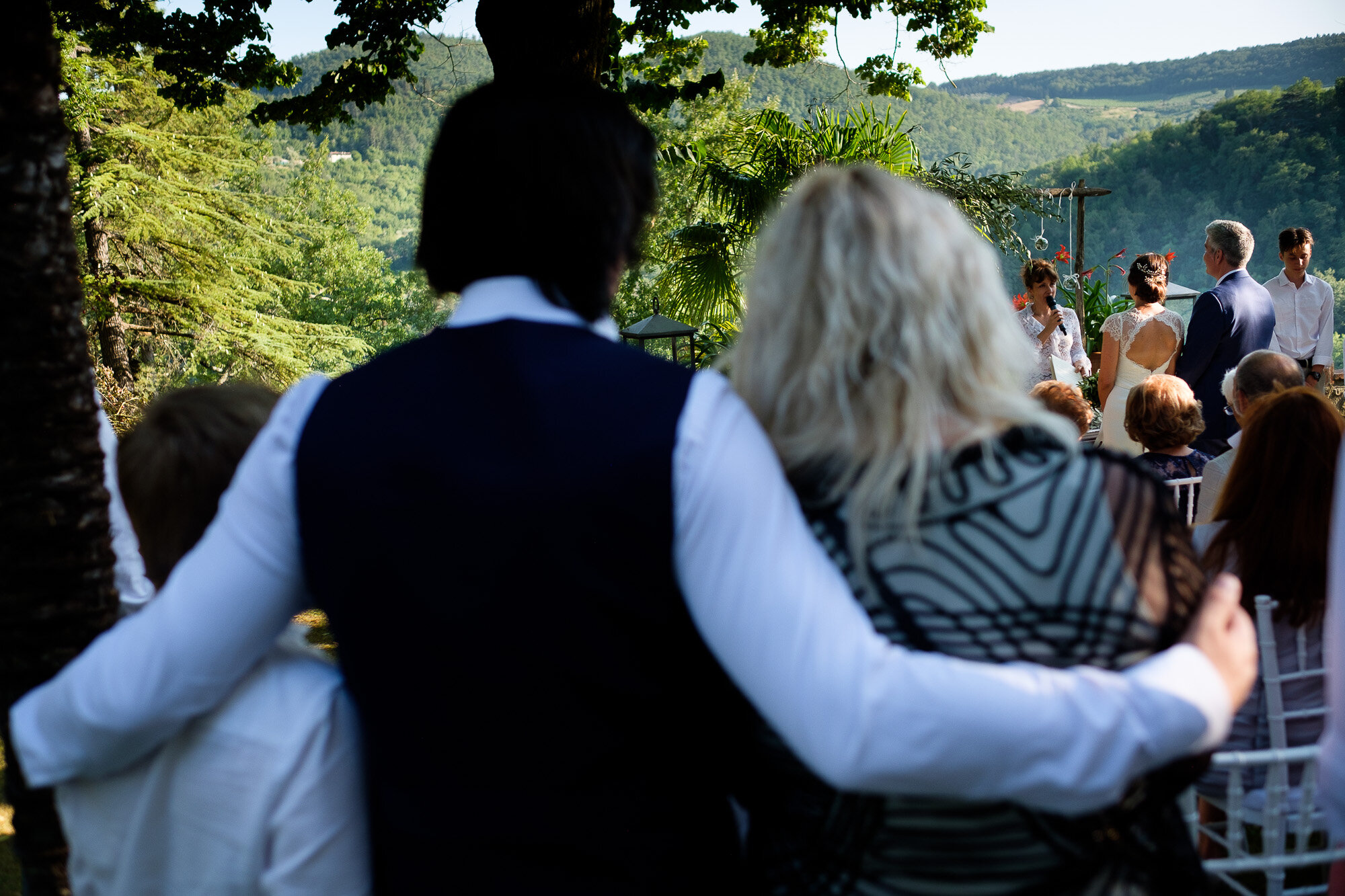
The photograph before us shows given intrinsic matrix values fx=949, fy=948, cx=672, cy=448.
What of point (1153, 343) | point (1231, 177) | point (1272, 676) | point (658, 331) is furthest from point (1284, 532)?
point (1231, 177)

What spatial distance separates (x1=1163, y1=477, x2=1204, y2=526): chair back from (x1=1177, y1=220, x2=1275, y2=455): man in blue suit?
1.52 metres

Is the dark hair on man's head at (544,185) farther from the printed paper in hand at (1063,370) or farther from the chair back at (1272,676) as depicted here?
the printed paper in hand at (1063,370)

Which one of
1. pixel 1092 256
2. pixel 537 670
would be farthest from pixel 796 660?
pixel 1092 256

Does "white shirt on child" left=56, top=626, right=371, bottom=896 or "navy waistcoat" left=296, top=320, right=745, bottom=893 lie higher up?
"navy waistcoat" left=296, top=320, right=745, bottom=893

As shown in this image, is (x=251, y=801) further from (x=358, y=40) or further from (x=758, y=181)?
(x=758, y=181)

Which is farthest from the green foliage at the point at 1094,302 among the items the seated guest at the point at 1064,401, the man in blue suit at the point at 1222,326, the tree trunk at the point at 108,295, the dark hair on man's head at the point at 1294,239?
the tree trunk at the point at 108,295

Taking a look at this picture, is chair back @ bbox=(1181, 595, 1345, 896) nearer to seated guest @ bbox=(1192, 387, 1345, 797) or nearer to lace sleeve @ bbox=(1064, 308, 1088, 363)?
seated guest @ bbox=(1192, 387, 1345, 797)

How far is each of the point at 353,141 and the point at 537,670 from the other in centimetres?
9058

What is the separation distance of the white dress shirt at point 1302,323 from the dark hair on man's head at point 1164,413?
111 inches

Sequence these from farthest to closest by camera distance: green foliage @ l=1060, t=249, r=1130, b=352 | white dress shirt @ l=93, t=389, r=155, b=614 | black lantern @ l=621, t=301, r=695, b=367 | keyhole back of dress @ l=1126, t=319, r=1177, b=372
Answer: green foliage @ l=1060, t=249, r=1130, b=352 → black lantern @ l=621, t=301, r=695, b=367 → keyhole back of dress @ l=1126, t=319, r=1177, b=372 → white dress shirt @ l=93, t=389, r=155, b=614

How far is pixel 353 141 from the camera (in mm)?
82812

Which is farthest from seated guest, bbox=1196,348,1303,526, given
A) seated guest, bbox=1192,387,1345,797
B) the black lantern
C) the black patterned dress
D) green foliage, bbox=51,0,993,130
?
the black lantern

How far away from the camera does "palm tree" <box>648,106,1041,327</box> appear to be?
30.9 feet

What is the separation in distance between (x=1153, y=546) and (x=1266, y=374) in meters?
2.63
